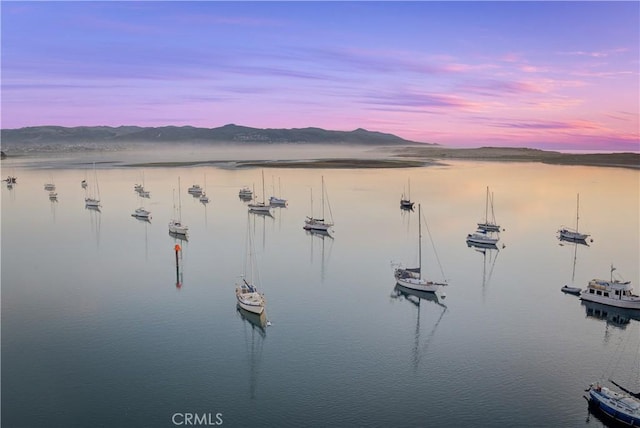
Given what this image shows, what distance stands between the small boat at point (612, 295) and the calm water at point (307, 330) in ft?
2.90

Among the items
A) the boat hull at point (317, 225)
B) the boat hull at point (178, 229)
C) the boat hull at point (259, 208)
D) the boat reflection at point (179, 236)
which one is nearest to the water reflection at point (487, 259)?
the boat hull at point (317, 225)

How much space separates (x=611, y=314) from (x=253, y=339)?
1778cm

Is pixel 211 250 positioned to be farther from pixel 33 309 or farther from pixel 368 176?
pixel 368 176

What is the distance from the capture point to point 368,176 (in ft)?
359

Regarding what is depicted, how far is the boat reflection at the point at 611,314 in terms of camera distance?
27656mm

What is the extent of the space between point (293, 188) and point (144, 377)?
2623 inches

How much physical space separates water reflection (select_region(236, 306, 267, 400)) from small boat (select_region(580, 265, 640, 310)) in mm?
17066

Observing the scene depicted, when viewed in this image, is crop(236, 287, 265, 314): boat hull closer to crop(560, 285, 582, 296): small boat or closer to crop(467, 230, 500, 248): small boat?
crop(560, 285, 582, 296): small boat

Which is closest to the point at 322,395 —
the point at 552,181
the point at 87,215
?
the point at 87,215

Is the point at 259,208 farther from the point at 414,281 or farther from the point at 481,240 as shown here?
the point at 414,281

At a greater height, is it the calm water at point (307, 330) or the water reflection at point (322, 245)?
the water reflection at point (322, 245)

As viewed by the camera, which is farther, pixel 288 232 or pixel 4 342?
pixel 288 232

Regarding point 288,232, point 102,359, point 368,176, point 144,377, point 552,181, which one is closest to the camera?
point 144,377

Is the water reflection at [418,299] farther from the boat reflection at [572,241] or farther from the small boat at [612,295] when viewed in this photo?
the boat reflection at [572,241]
